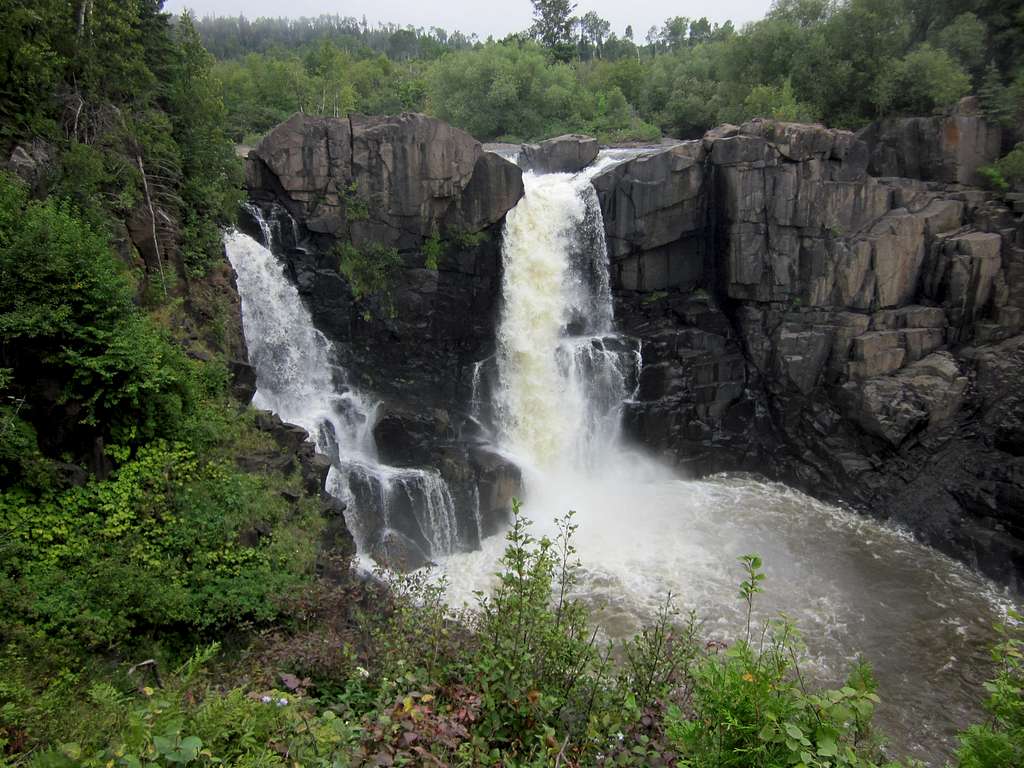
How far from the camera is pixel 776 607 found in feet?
52.1

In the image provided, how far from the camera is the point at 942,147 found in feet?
72.2

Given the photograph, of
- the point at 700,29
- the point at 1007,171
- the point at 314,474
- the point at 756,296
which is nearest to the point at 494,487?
the point at 314,474

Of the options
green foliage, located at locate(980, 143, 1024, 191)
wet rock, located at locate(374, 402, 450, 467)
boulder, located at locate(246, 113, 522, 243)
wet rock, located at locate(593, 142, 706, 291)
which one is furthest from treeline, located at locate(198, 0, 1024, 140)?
wet rock, located at locate(374, 402, 450, 467)

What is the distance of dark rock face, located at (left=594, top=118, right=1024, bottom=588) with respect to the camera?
20031mm

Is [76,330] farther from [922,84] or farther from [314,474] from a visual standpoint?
[922,84]

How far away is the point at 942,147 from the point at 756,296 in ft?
26.6

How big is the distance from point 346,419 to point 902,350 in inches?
717

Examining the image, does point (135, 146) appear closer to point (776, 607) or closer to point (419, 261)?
point (419, 261)

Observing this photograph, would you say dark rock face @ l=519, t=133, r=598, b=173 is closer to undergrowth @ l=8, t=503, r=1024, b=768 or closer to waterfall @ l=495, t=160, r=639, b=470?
waterfall @ l=495, t=160, r=639, b=470

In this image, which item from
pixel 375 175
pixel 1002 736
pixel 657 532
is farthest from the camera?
pixel 375 175

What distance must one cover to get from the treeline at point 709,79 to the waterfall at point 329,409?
35.6 ft

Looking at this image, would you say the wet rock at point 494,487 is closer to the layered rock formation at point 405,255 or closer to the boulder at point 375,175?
the layered rock formation at point 405,255

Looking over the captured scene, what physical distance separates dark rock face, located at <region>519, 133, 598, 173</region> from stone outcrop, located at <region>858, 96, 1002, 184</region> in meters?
10.3

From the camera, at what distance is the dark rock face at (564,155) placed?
25125 millimetres
